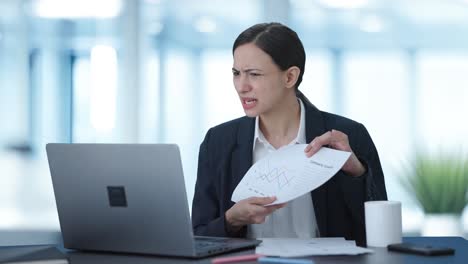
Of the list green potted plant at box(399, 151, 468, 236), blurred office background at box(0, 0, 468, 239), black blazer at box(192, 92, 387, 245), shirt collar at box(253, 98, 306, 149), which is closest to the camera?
black blazer at box(192, 92, 387, 245)

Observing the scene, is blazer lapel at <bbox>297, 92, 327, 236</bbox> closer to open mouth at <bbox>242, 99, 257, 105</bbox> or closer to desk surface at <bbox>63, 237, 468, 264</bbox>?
open mouth at <bbox>242, 99, 257, 105</bbox>

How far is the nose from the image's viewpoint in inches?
82.6

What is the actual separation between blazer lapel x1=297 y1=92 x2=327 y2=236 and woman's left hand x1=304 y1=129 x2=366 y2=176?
0.12 meters

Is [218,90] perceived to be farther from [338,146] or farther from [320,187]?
[338,146]

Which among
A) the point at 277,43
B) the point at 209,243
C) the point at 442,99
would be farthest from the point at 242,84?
the point at 442,99

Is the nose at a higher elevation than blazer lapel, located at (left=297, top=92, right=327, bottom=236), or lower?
higher

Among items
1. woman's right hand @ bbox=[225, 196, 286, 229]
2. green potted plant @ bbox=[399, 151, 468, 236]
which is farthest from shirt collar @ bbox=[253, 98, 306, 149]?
green potted plant @ bbox=[399, 151, 468, 236]

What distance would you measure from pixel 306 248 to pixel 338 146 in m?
0.38

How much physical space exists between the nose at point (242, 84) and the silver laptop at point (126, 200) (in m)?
0.48

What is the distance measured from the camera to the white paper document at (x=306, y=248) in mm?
1612

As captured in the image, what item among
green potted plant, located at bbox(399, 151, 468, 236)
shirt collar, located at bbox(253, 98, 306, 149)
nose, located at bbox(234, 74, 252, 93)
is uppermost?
nose, located at bbox(234, 74, 252, 93)

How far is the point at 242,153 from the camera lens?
2211mm

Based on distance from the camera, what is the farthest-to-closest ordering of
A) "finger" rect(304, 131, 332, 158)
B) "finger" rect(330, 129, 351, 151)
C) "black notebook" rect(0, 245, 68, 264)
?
"finger" rect(330, 129, 351, 151), "finger" rect(304, 131, 332, 158), "black notebook" rect(0, 245, 68, 264)

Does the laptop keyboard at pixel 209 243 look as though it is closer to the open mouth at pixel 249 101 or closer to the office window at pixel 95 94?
the open mouth at pixel 249 101
